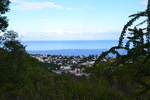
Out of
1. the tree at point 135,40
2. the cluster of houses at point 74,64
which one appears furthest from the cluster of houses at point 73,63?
the tree at point 135,40

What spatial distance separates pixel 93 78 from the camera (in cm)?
741

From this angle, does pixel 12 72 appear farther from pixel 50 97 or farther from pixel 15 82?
pixel 50 97

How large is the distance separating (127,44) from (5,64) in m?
7.73

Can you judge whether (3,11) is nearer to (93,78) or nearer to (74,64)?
(93,78)

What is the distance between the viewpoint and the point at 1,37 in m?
9.20

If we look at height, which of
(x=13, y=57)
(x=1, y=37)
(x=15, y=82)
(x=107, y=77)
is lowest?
(x=15, y=82)

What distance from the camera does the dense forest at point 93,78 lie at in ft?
8.23

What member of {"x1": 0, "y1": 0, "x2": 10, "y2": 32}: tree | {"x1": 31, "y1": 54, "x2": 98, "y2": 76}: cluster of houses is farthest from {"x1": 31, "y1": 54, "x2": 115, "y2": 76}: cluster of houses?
{"x1": 0, "y1": 0, "x2": 10, "y2": 32}: tree

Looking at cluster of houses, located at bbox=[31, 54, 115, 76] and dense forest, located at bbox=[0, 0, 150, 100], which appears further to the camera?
cluster of houses, located at bbox=[31, 54, 115, 76]

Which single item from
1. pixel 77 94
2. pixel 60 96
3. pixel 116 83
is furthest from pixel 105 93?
pixel 116 83

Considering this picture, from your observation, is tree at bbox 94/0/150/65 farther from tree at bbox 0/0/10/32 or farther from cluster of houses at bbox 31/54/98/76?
tree at bbox 0/0/10/32

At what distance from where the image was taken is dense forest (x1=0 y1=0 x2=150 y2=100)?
251 cm

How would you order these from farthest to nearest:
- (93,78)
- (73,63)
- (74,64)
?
(73,63) < (74,64) < (93,78)

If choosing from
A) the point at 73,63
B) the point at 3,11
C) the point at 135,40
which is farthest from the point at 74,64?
the point at 135,40
